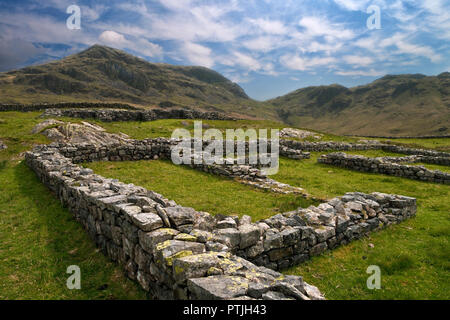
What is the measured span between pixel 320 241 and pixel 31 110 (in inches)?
1910

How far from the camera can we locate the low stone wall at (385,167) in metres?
17.2

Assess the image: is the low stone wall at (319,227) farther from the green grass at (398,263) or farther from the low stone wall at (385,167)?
the low stone wall at (385,167)

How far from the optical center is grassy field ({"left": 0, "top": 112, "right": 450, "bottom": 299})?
6121mm

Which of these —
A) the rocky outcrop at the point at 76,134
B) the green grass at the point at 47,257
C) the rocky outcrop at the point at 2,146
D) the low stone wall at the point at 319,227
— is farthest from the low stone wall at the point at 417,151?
the rocky outcrop at the point at 2,146

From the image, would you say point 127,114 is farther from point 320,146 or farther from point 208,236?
point 208,236

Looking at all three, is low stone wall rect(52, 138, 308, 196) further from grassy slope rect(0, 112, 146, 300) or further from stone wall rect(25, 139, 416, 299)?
grassy slope rect(0, 112, 146, 300)

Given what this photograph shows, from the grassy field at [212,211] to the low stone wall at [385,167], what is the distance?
1.14 m

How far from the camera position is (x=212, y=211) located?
10.4 metres

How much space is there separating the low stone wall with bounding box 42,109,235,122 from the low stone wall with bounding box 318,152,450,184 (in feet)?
86.1

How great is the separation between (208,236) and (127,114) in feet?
112

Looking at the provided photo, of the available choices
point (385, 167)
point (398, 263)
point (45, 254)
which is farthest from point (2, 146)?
point (385, 167)

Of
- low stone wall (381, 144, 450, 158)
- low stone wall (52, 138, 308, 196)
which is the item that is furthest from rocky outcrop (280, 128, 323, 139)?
low stone wall (52, 138, 308, 196)
